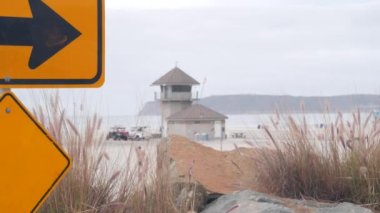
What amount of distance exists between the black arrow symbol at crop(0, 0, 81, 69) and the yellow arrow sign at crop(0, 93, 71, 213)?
293mm

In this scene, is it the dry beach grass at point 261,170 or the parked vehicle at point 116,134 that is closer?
the dry beach grass at point 261,170

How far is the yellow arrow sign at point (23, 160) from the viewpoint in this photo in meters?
3.20

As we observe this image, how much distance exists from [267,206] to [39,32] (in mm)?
3792

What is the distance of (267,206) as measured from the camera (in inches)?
258

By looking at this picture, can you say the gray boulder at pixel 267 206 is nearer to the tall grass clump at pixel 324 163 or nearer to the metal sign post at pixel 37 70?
the tall grass clump at pixel 324 163

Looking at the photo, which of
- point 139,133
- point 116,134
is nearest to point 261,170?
point 116,134

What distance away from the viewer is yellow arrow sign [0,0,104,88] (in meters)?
3.31

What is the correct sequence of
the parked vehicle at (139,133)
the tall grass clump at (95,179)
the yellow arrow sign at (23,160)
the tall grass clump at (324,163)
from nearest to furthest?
the yellow arrow sign at (23,160) < the tall grass clump at (95,179) < the parked vehicle at (139,133) < the tall grass clump at (324,163)

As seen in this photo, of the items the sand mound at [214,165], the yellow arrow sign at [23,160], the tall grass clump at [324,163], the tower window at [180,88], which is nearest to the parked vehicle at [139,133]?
the sand mound at [214,165]

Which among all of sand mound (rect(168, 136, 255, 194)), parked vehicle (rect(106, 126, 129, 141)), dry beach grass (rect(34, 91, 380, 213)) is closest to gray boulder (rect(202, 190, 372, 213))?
dry beach grass (rect(34, 91, 380, 213))

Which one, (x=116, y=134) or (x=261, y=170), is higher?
(x=116, y=134)

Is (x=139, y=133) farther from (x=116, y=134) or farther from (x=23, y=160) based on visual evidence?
(x=23, y=160)

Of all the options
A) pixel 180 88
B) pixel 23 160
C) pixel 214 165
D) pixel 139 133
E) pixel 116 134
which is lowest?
pixel 180 88

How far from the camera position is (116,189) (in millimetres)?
6078
